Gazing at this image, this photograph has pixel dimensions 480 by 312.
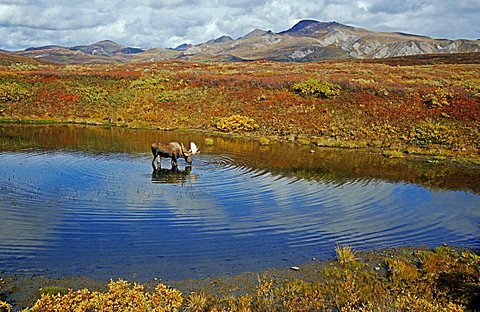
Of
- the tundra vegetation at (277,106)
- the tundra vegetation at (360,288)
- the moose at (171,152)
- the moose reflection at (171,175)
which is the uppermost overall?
the tundra vegetation at (277,106)

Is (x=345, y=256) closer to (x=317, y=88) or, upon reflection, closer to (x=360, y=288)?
(x=360, y=288)

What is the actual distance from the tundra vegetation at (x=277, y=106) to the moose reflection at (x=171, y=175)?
1451cm

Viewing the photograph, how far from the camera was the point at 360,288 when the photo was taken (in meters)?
10.7

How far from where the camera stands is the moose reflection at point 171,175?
21062 millimetres

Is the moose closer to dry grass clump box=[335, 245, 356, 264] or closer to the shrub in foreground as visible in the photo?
dry grass clump box=[335, 245, 356, 264]

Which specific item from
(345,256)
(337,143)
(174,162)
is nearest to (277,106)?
(337,143)

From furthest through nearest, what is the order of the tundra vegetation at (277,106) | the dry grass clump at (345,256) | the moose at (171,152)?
the tundra vegetation at (277,106) < the moose at (171,152) < the dry grass clump at (345,256)

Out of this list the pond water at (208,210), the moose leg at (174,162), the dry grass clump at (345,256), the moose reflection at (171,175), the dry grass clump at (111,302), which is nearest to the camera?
the dry grass clump at (111,302)

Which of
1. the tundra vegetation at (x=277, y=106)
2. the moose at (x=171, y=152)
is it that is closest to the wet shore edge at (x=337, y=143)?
the tundra vegetation at (x=277, y=106)

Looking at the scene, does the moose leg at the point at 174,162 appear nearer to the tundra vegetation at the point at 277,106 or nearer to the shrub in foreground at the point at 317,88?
the tundra vegetation at the point at 277,106

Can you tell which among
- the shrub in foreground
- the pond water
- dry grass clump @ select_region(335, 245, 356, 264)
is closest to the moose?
the pond water

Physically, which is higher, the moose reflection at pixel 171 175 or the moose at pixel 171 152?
the moose at pixel 171 152

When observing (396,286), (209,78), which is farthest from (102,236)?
(209,78)

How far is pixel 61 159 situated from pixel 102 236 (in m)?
12.5
